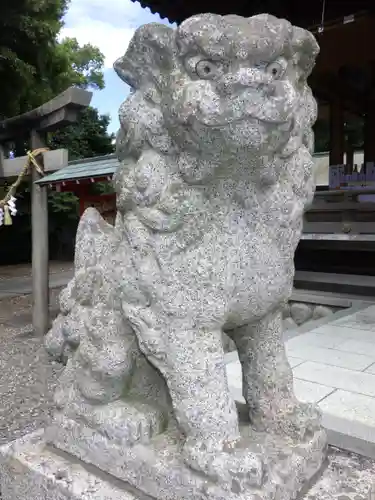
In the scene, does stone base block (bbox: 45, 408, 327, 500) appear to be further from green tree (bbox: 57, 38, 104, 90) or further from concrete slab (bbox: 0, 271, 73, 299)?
green tree (bbox: 57, 38, 104, 90)

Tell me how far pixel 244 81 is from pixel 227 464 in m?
0.82

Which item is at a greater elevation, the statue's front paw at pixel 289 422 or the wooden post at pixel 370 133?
the wooden post at pixel 370 133

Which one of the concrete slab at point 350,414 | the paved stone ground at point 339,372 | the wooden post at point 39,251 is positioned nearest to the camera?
the concrete slab at point 350,414

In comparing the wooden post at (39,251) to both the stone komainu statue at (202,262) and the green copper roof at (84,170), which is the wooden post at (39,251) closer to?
the green copper roof at (84,170)

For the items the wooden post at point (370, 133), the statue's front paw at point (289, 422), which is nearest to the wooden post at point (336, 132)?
the wooden post at point (370, 133)

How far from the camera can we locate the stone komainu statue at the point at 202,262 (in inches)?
38.2

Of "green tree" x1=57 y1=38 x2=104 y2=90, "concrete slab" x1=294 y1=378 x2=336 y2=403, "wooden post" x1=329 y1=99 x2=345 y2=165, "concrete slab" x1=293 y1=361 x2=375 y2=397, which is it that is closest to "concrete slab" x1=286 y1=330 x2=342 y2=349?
"concrete slab" x1=293 y1=361 x2=375 y2=397

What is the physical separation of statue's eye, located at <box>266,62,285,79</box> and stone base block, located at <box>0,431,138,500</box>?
1.05 meters

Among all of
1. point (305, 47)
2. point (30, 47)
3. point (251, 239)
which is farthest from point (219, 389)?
point (30, 47)

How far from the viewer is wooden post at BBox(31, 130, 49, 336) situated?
5258 mm

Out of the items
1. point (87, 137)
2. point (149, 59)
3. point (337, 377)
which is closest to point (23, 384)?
point (337, 377)

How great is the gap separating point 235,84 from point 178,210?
11.9 inches

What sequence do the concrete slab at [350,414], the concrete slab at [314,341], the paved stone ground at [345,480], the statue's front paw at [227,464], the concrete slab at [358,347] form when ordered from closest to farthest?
the statue's front paw at [227,464]
the paved stone ground at [345,480]
the concrete slab at [350,414]
the concrete slab at [358,347]
the concrete slab at [314,341]

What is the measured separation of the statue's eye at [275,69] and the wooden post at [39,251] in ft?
15.0
